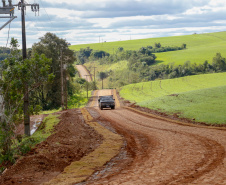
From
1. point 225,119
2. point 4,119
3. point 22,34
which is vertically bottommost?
point 225,119

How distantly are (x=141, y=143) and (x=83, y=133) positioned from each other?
5301 mm

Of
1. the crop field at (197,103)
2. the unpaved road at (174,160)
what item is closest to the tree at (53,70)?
the crop field at (197,103)

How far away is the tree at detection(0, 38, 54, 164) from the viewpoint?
14.0 metres

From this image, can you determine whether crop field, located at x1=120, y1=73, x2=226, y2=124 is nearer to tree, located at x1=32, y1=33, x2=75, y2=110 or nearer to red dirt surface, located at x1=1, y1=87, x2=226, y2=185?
red dirt surface, located at x1=1, y1=87, x2=226, y2=185

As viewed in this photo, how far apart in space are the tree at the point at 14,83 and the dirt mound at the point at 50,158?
4.10 ft

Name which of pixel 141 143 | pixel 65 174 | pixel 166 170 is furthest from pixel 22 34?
pixel 166 170

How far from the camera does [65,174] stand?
1048 cm

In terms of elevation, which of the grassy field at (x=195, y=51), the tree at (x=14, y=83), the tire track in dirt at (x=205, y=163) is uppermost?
the grassy field at (x=195, y=51)

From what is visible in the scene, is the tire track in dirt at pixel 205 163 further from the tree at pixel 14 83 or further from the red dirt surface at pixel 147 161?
the tree at pixel 14 83

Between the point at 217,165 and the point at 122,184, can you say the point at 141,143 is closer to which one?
the point at 217,165

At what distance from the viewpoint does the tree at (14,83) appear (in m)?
14.0

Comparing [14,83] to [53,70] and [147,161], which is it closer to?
[147,161]

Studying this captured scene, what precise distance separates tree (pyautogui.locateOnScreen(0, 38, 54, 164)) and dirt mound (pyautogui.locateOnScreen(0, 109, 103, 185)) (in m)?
1.25

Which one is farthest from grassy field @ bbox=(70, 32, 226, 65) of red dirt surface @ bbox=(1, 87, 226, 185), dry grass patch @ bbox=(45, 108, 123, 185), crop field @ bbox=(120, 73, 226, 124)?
dry grass patch @ bbox=(45, 108, 123, 185)
